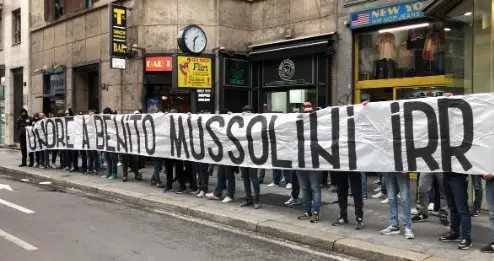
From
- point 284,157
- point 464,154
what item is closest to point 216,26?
point 284,157

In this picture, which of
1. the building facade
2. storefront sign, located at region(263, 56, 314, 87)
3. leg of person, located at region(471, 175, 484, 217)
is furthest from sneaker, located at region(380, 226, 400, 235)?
the building facade

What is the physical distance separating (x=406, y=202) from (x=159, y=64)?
10.3 metres

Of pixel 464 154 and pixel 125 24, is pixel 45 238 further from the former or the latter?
pixel 125 24

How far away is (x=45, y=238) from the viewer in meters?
6.63

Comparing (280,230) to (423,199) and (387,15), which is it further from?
(387,15)

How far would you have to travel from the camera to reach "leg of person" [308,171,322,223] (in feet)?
24.9

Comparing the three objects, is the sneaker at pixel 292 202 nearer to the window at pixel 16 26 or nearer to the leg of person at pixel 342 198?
the leg of person at pixel 342 198

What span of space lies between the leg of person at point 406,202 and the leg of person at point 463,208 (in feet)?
2.24

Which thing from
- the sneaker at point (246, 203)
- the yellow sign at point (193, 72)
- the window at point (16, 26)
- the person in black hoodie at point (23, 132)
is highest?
the window at point (16, 26)

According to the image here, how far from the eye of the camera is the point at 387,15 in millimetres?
12094

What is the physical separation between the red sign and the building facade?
11.0 meters

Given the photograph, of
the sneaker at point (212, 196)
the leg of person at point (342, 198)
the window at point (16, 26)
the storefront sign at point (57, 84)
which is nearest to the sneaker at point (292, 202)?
the sneaker at point (212, 196)

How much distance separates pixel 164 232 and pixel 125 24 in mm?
10106

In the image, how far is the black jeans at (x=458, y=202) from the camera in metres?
6.03
